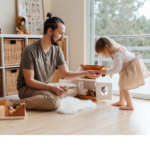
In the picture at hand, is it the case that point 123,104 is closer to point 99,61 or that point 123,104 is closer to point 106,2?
point 99,61

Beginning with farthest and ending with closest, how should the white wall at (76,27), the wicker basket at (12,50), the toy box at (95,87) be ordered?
the white wall at (76,27) → the wicker basket at (12,50) → the toy box at (95,87)

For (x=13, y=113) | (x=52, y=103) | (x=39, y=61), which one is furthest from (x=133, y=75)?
(x=13, y=113)

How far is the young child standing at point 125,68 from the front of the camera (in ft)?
7.09

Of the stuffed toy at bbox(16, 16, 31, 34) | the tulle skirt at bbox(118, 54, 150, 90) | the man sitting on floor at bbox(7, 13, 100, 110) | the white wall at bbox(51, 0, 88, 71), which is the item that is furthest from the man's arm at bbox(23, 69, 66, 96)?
the white wall at bbox(51, 0, 88, 71)

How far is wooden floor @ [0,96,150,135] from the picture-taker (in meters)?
1.57

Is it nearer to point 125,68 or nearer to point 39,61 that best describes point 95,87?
point 125,68

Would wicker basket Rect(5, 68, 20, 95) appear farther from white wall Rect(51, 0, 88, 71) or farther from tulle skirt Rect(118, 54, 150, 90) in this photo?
tulle skirt Rect(118, 54, 150, 90)

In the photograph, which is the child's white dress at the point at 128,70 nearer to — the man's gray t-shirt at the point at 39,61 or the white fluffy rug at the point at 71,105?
the white fluffy rug at the point at 71,105

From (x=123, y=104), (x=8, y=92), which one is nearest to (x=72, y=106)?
(x=123, y=104)

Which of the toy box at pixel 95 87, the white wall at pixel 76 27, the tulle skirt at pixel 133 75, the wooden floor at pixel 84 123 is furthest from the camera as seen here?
the white wall at pixel 76 27

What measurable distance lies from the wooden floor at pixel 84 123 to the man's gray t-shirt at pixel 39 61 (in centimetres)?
38

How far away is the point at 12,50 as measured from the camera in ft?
8.89

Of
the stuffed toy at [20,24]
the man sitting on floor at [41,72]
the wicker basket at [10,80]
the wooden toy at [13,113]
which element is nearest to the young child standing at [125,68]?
the man sitting on floor at [41,72]

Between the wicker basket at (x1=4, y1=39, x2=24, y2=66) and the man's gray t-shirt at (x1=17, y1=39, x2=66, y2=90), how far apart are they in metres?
0.53
